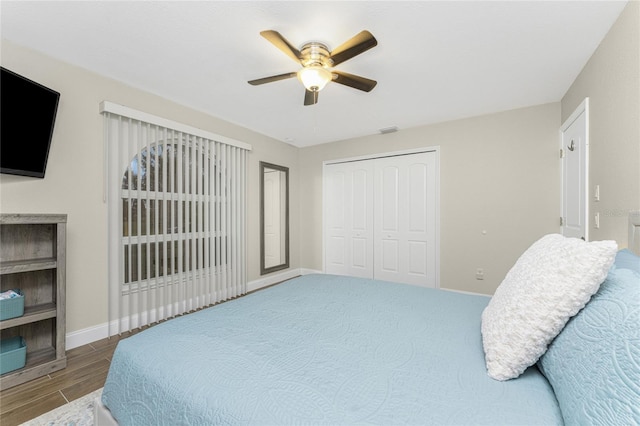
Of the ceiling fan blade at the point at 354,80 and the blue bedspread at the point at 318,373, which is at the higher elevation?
the ceiling fan blade at the point at 354,80

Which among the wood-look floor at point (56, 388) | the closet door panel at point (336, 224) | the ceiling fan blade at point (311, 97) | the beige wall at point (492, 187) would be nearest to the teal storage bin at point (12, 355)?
the wood-look floor at point (56, 388)

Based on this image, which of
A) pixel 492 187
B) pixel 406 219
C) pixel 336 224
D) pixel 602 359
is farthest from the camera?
pixel 336 224

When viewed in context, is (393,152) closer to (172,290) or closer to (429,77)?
(429,77)

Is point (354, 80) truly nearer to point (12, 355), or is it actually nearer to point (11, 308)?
point (11, 308)

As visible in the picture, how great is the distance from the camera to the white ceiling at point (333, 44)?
1.81 meters

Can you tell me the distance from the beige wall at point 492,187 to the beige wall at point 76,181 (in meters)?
3.83

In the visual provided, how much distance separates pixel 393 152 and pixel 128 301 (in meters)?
4.00

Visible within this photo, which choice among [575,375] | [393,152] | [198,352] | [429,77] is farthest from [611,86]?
[198,352]

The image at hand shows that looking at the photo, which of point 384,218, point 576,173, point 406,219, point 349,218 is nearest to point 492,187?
point 576,173

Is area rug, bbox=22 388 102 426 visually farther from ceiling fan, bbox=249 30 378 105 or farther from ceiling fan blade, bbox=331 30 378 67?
ceiling fan blade, bbox=331 30 378 67

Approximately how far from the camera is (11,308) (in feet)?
6.24

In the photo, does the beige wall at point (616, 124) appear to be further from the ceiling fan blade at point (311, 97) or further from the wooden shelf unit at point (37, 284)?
the wooden shelf unit at point (37, 284)

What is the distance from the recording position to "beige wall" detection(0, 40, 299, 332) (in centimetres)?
219

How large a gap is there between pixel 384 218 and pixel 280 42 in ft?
10.5
